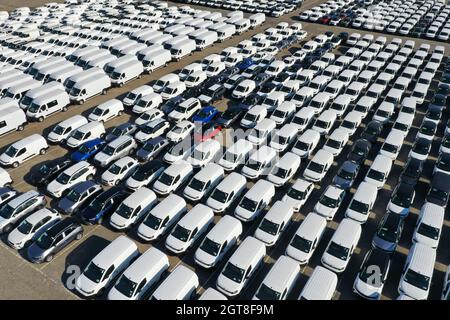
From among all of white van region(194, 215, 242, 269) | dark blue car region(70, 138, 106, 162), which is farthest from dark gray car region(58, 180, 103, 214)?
white van region(194, 215, 242, 269)

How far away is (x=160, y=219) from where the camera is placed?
22062 mm

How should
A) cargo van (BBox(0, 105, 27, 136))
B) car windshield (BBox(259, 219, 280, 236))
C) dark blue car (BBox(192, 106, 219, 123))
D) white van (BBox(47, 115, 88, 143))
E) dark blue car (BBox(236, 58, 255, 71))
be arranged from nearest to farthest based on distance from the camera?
car windshield (BBox(259, 219, 280, 236)), white van (BBox(47, 115, 88, 143)), cargo van (BBox(0, 105, 27, 136)), dark blue car (BBox(192, 106, 219, 123)), dark blue car (BBox(236, 58, 255, 71))

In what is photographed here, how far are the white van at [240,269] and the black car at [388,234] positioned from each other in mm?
7376

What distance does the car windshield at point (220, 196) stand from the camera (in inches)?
943

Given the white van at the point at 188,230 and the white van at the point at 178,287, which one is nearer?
the white van at the point at 178,287

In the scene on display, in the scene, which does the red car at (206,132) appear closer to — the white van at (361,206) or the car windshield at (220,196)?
the car windshield at (220,196)

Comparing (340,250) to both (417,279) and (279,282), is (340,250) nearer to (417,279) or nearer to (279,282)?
(417,279)

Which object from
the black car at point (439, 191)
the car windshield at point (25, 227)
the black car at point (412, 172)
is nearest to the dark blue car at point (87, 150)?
the car windshield at point (25, 227)

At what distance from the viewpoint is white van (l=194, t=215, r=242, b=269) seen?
2017cm

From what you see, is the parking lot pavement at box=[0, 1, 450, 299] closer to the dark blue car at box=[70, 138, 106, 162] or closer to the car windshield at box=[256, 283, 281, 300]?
the car windshield at box=[256, 283, 281, 300]

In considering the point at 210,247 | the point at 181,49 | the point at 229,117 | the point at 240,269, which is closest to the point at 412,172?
the point at 240,269

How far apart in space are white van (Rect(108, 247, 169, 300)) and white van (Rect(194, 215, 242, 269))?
7.07 ft

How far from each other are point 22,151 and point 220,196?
56.8 ft
